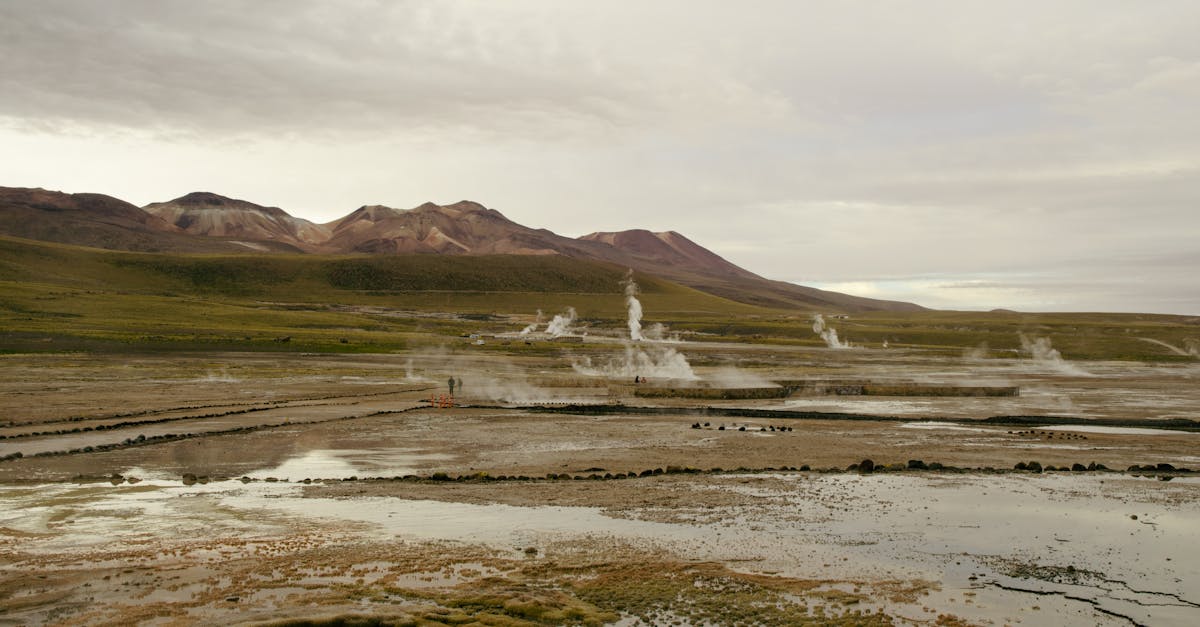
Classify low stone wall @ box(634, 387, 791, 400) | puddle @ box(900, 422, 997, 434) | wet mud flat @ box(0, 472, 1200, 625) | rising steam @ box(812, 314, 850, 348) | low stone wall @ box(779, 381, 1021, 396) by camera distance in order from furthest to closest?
rising steam @ box(812, 314, 850, 348) → low stone wall @ box(779, 381, 1021, 396) → low stone wall @ box(634, 387, 791, 400) → puddle @ box(900, 422, 997, 434) → wet mud flat @ box(0, 472, 1200, 625)

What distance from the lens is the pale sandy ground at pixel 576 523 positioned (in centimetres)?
1653

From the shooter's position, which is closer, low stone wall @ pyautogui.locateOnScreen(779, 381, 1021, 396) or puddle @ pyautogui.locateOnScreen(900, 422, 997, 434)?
puddle @ pyautogui.locateOnScreen(900, 422, 997, 434)

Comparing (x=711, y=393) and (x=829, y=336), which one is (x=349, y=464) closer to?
(x=711, y=393)

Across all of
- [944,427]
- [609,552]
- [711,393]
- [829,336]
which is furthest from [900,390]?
[829,336]

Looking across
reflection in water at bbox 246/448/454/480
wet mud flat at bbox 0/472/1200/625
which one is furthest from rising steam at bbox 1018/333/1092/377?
reflection in water at bbox 246/448/454/480

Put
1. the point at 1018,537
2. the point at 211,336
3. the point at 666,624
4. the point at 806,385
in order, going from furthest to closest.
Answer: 1. the point at 211,336
2. the point at 806,385
3. the point at 1018,537
4. the point at 666,624

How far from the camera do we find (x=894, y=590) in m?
17.5

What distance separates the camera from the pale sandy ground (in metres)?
16.5

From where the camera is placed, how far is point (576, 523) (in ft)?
75.7

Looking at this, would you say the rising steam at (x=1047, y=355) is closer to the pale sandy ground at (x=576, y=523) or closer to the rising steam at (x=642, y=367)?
the rising steam at (x=642, y=367)

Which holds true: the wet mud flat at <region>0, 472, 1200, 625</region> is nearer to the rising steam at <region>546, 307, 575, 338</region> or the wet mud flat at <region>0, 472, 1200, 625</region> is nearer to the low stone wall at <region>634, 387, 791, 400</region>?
the low stone wall at <region>634, 387, 791, 400</region>

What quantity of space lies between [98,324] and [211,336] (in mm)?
19348

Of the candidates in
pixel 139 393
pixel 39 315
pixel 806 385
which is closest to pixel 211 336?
pixel 39 315

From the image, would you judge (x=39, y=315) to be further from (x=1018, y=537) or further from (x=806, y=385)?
(x=1018, y=537)
